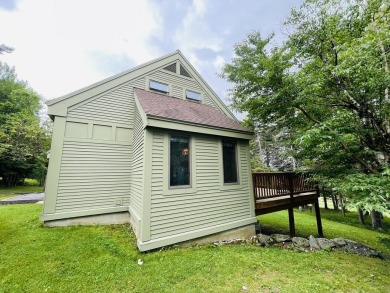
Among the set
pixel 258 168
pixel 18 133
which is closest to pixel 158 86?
pixel 258 168

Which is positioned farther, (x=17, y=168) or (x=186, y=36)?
(x=17, y=168)

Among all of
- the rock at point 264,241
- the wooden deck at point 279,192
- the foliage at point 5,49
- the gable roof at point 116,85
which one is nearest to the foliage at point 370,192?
the wooden deck at point 279,192

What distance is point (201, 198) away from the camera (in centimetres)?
531

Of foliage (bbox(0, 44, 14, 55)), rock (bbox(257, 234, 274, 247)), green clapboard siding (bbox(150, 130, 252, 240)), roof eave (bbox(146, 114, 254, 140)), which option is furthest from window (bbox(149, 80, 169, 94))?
rock (bbox(257, 234, 274, 247))

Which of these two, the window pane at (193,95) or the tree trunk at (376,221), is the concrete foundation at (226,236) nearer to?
the window pane at (193,95)

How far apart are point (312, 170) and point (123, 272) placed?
6.38 m

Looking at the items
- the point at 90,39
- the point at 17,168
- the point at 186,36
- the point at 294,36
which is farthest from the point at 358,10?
the point at 17,168

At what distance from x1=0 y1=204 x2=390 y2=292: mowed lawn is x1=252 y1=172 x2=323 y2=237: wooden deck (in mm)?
Answer: 2060

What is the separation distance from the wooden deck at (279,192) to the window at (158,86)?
18.4ft

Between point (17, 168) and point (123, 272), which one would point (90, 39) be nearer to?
point (123, 272)

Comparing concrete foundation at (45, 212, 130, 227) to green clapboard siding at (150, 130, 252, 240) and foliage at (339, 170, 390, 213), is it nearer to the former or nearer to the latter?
green clapboard siding at (150, 130, 252, 240)

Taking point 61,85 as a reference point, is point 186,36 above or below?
below

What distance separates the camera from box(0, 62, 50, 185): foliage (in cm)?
1798

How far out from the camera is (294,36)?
6211 mm
